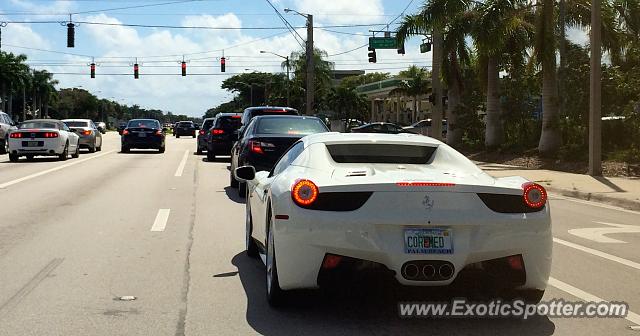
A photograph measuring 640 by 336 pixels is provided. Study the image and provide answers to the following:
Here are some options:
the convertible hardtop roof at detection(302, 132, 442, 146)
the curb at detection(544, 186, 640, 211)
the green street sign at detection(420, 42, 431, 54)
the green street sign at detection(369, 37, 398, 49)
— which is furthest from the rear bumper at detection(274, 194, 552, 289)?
the green street sign at detection(369, 37, 398, 49)

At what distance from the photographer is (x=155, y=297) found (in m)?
6.32

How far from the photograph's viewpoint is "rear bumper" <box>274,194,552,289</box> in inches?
204

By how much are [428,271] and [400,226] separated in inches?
15.2

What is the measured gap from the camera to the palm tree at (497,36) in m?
26.0

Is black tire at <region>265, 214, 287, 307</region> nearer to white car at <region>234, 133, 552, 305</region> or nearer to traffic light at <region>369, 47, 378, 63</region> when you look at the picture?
white car at <region>234, 133, 552, 305</region>

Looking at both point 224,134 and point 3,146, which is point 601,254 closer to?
point 224,134

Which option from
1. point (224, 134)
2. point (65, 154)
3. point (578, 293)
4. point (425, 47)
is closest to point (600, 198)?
point (578, 293)

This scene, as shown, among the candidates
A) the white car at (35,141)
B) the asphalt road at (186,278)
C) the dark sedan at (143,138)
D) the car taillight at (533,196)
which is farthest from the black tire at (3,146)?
the car taillight at (533,196)

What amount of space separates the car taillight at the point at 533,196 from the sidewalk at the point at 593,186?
9.62 m

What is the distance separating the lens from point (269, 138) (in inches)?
557

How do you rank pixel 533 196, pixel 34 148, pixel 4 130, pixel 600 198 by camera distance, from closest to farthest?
1. pixel 533 196
2. pixel 600 198
3. pixel 34 148
4. pixel 4 130

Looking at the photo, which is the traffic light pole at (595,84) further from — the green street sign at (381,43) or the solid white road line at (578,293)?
the green street sign at (381,43)

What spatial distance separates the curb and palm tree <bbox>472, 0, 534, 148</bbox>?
9767 mm

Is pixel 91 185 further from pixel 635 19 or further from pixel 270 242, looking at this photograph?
pixel 635 19
